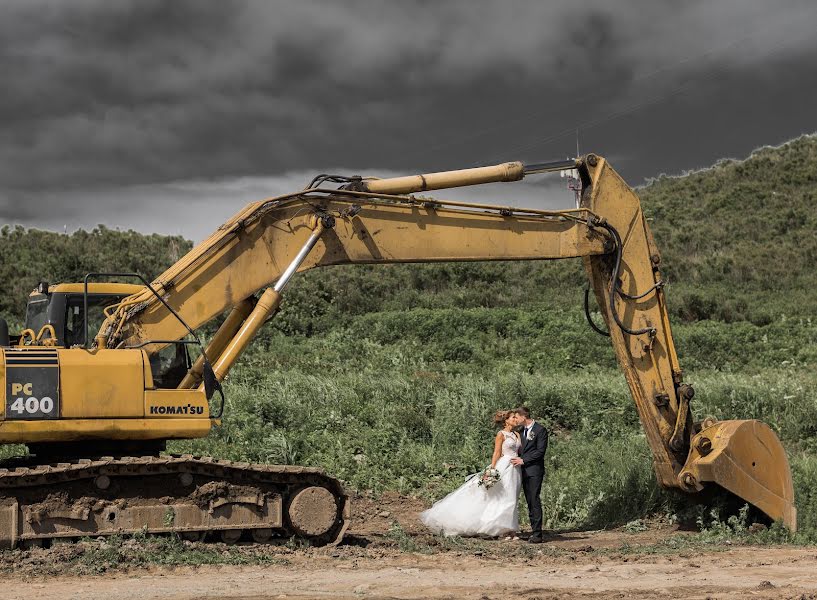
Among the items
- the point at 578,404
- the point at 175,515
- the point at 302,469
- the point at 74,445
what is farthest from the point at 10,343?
the point at 578,404

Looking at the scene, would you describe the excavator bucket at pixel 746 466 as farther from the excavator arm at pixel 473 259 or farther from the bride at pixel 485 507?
the bride at pixel 485 507

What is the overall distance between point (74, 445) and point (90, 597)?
2.70 m

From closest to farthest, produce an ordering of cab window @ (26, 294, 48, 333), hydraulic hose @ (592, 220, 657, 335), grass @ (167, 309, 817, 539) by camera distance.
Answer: cab window @ (26, 294, 48, 333)
hydraulic hose @ (592, 220, 657, 335)
grass @ (167, 309, 817, 539)

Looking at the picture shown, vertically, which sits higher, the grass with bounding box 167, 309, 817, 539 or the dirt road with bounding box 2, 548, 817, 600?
the grass with bounding box 167, 309, 817, 539

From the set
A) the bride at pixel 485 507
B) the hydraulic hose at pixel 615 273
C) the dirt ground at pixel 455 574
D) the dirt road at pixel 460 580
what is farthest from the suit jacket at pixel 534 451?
the dirt road at pixel 460 580

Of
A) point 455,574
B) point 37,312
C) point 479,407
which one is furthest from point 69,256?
point 455,574

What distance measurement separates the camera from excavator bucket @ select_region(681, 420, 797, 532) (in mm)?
11883

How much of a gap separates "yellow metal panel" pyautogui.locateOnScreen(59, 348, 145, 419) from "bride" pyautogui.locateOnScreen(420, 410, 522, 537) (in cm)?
429

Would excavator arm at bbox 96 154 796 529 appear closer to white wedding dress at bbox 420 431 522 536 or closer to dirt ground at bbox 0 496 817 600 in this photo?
dirt ground at bbox 0 496 817 600

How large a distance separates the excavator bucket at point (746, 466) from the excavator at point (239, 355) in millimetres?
21

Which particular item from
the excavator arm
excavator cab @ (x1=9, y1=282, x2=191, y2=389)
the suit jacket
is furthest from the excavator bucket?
excavator cab @ (x1=9, y1=282, x2=191, y2=389)

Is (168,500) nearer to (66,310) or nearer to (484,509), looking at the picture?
(66,310)

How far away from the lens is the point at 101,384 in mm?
9625

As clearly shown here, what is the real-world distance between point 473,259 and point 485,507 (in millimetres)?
3089
